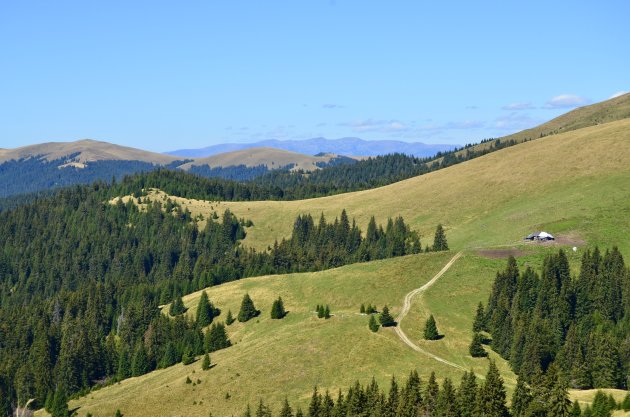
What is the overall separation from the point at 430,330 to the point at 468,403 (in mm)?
33988

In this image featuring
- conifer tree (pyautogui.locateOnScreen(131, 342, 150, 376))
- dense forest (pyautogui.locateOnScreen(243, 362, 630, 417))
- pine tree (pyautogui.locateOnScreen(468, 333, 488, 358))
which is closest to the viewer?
dense forest (pyautogui.locateOnScreen(243, 362, 630, 417))

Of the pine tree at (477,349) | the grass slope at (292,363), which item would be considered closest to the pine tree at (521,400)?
the grass slope at (292,363)

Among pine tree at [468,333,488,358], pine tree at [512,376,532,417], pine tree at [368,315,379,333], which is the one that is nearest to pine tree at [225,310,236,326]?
pine tree at [368,315,379,333]

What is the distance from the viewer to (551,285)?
5157 inches

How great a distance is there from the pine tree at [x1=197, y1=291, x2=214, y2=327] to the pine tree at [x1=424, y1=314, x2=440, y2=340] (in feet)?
171

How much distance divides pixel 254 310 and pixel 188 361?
2327 cm

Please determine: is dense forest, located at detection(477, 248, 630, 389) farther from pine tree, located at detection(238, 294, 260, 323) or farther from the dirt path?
pine tree, located at detection(238, 294, 260, 323)

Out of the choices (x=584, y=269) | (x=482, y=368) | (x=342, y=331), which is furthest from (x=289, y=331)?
(x=584, y=269)

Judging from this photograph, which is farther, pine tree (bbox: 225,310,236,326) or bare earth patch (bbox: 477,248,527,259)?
bare earth patch (bbox: 477,248,527,259)

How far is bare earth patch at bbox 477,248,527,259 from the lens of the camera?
5901 inches

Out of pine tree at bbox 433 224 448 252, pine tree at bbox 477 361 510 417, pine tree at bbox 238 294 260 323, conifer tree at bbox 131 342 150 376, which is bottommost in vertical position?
conifer tree at bbox 131 342 150 376

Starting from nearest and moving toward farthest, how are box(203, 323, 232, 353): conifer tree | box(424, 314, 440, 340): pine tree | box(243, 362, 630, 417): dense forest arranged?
box(243, 362, 630, 417): dense forest
box(424, 314, 440, 340): pine tree
box(203, 323, 232, 353): conifer tree

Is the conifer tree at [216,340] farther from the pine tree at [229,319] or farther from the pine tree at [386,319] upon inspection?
the pine tree at [386,319]

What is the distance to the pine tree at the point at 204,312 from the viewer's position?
477 feet
